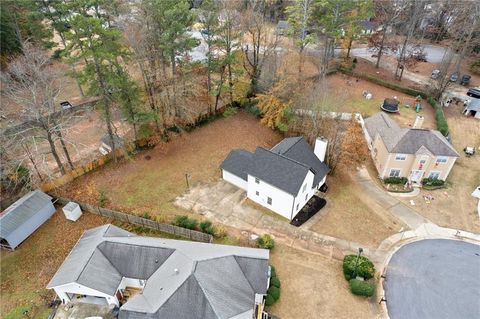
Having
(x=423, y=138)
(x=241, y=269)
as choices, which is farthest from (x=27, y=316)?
(x=423, y=138)

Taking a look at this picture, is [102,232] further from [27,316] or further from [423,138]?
[423,138]

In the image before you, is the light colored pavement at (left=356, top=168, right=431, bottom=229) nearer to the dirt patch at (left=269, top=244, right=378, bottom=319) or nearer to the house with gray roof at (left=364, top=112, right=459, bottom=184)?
the house with gray roof at (left=364, top=112, right=459, bottom=184)

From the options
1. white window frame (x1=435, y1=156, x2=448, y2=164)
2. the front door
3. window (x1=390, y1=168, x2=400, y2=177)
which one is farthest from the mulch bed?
white window frame (x1=435, y1=156, x2=448, y2=164)

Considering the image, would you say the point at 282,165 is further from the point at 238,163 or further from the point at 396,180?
the point at 396,180

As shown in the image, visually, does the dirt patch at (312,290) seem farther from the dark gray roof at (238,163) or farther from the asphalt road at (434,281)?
the dark gray roof at (238,163)

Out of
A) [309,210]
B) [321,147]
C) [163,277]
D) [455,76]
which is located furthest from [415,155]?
[455,76]
